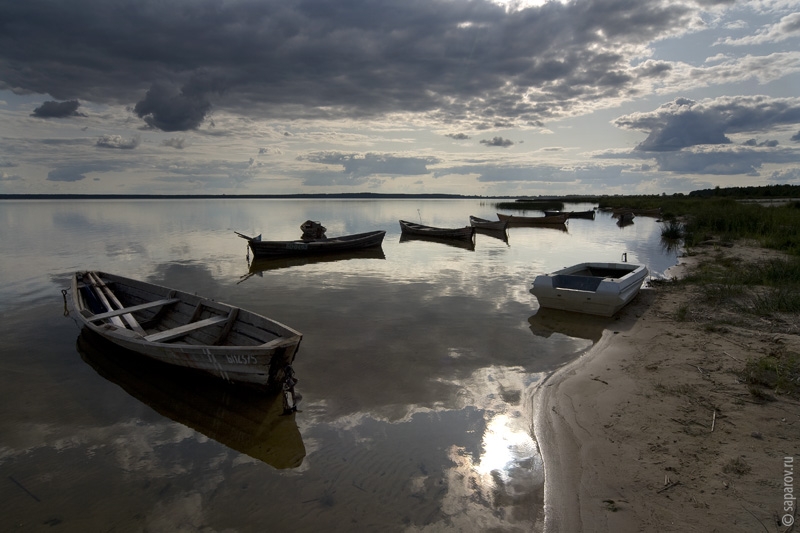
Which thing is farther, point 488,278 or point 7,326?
point 488,278

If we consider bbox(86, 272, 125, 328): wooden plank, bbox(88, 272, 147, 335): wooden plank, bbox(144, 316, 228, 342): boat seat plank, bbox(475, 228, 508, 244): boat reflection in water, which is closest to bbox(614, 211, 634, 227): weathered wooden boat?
bbox(475, 228, 508, 244): boat reflection in water

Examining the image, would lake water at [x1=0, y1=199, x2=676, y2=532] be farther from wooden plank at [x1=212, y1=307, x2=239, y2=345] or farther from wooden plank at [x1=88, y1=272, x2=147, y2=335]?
wooden plank at [x1=212, y1=307, x2=239, y2=345]

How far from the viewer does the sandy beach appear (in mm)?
4344

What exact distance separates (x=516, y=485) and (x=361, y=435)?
238 cm

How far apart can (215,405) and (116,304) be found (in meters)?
6.93

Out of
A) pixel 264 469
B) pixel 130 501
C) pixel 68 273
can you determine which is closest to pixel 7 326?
pixel 68 273

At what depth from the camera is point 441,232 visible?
117 ft

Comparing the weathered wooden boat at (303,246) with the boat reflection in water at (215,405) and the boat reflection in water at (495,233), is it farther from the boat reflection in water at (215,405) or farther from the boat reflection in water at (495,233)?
the boat reflection in water at (215,405)

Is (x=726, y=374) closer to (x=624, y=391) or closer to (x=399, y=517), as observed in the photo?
(x=624, y=391)

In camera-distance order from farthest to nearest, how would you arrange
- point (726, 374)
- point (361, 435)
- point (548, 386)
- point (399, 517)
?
1. point (548, 386)
2. point (726, 374)
3. point (361, 435)
4. point (399, 517)

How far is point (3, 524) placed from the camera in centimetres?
488

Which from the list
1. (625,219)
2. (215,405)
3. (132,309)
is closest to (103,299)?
(132,309)

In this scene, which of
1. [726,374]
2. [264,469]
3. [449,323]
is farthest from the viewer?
[449,323]

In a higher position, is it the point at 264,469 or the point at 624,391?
the point at 624,391
